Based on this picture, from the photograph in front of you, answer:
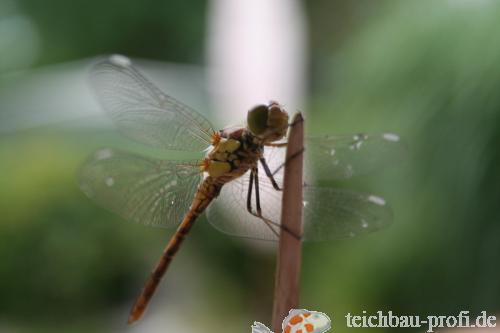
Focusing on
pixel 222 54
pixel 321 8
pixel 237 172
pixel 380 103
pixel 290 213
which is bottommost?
pixel 290 213

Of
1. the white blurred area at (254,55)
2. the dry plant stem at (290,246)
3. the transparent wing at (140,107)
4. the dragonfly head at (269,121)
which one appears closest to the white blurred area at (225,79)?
the white blurred area at (254,55)

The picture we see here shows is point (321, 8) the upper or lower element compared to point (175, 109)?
upper

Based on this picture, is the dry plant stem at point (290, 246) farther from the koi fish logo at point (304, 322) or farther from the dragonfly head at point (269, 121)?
the dragonfly head at point (269, 121)

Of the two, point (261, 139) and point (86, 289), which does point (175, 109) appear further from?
point (86, 289)

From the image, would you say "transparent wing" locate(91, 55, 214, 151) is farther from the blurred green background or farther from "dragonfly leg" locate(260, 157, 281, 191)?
the blurred green background

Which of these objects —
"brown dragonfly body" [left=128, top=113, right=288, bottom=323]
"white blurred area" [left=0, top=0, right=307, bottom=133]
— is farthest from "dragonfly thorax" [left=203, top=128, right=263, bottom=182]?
"white blurred area" [left=0, top=0, right=307, bottom=133]

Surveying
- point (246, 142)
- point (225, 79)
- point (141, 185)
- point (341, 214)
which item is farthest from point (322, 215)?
point (225, 79)

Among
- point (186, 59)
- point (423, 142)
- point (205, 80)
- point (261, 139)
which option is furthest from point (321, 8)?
point (261, 139)

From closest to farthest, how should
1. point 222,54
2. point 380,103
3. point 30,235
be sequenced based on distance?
point 380,103 < point 30,235 < point 222,54
